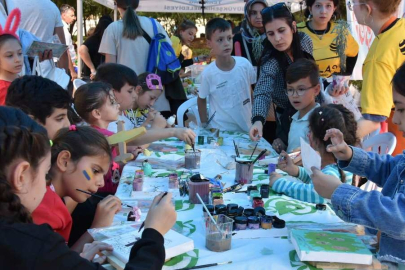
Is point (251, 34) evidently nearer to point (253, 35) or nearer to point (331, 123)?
point (253, 35)

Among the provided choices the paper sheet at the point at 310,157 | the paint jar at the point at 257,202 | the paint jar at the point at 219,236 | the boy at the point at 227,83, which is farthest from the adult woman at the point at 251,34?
the paint jar at the point at 219,236

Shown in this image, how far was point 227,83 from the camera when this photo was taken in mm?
3834

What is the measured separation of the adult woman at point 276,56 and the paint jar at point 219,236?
5.85 feet

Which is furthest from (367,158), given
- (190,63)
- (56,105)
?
(190,63)

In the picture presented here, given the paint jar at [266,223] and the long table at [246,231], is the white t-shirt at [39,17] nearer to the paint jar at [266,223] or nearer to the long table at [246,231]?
the long table at [246,231]

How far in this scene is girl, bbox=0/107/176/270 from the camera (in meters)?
1.00

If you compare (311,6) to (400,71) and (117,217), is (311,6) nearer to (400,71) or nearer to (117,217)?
(400,71)

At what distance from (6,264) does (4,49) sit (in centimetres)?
280

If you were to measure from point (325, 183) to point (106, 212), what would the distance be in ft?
2.97

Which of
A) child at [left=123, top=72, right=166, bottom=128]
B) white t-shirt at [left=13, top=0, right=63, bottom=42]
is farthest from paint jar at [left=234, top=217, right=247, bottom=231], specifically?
white t-shirt at [left=13, top=0, right=63, bottom=42]

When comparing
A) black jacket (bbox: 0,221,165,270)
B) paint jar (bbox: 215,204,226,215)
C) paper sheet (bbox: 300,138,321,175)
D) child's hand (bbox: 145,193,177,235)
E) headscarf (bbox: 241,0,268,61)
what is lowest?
paint jar (bbox: 215,204,226,215)

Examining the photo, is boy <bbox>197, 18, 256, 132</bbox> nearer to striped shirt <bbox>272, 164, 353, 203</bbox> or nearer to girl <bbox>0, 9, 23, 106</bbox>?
girl <bbox>0, 9, 23, 106</bbox>

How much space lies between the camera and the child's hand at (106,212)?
1.75 m

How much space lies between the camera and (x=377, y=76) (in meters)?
2.53
